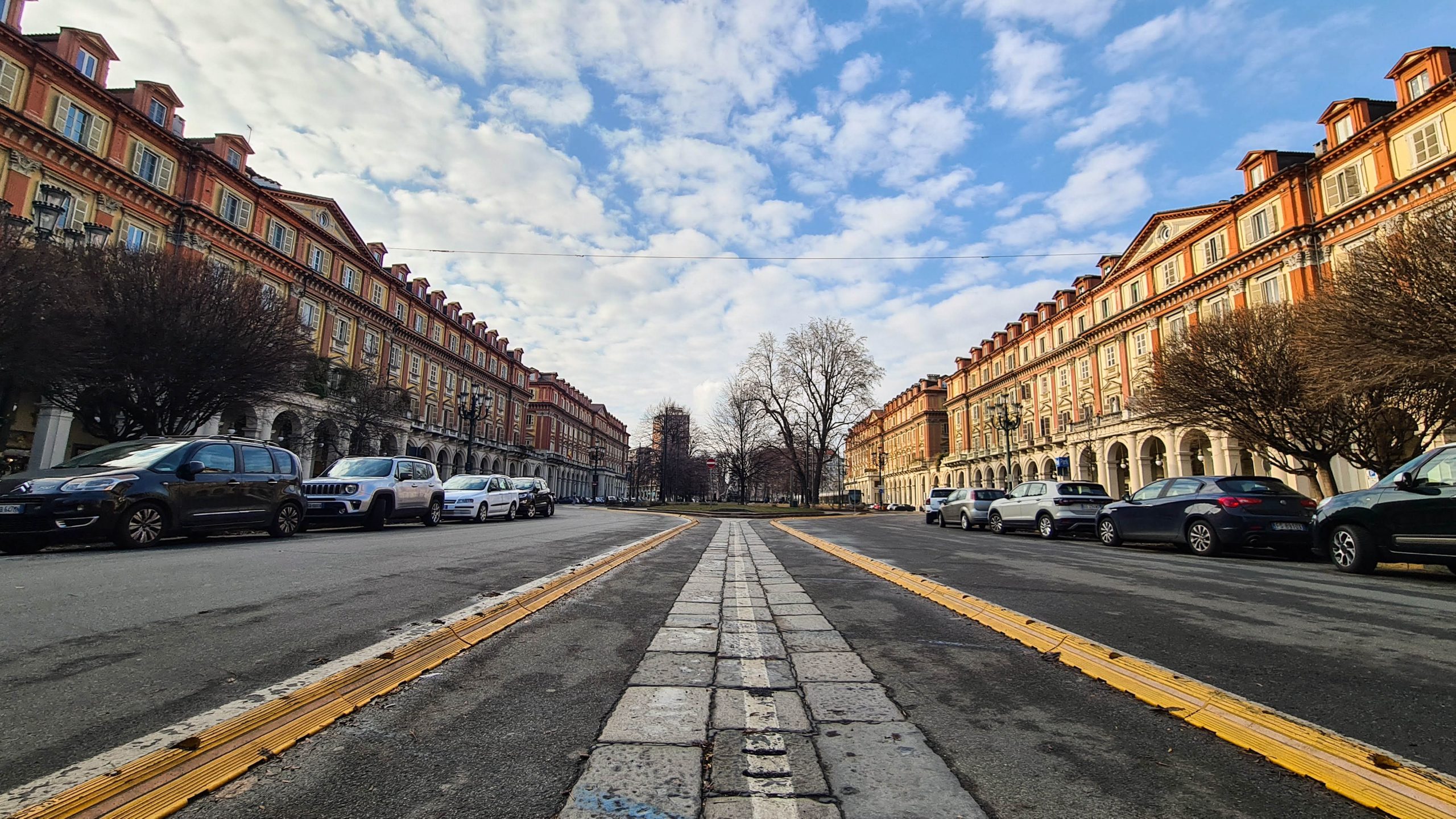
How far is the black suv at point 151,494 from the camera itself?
25.1 ft

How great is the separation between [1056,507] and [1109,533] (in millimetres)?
2505

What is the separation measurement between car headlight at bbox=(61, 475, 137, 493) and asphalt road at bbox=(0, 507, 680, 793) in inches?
31.5

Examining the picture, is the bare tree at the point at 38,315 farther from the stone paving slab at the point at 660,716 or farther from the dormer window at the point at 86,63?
the stone paving slab at the point at 660,716

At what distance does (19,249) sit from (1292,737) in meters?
22.2

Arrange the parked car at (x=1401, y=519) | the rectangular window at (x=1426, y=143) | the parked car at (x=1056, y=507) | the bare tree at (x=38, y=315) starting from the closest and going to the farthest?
the parked car at (x=1401, y=519) < the bare tree at (x=38, y=315) < the parked car at (x=1056, y=507) < the rectangular window at (x=1426, y=143)

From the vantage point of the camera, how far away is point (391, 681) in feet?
9.34

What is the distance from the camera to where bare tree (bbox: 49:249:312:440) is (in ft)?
53.7

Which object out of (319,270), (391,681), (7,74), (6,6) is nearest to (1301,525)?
(391,681)

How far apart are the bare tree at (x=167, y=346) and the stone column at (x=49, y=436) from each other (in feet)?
16.2

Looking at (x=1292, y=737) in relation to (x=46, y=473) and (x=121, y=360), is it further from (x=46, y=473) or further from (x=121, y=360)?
(x=121, y=360)

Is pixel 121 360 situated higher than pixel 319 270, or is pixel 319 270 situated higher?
pixel 319 270

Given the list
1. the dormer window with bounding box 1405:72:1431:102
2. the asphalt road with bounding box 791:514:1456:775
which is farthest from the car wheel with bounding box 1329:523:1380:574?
the dormer window with bounding box 1405:72:1431:102

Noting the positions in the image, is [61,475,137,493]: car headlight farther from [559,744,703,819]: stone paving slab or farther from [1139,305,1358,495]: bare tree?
[1139,305,1358,495]: bare tree

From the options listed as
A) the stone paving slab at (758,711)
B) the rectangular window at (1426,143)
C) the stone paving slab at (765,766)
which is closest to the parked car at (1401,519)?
the stone paving slab at (758,711)
